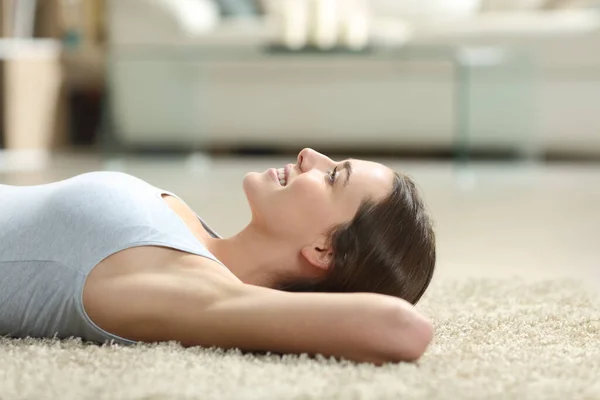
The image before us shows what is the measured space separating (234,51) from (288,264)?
135 inches

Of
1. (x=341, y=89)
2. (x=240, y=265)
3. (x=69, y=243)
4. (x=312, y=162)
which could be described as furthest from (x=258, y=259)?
(x=341, y=89)

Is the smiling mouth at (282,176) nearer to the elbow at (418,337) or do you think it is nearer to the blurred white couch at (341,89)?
the elbow at (418,337)

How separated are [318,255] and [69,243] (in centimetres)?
32

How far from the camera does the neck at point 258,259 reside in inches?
51.0

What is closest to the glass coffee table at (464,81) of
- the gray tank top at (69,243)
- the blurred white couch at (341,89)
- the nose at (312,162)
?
the blurred white couch at (341,89)

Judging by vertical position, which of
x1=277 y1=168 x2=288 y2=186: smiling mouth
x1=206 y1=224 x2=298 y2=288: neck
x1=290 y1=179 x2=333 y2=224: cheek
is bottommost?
x1=206 y1=224 x2=298 y2=288: neck

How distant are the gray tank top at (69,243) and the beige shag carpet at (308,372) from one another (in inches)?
1.3

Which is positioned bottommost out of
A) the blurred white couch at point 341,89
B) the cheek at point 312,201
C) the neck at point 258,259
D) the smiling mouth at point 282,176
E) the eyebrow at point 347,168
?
the blurred white couch at point 341,89

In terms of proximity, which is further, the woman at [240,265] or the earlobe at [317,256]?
the earlobe at [317,256]

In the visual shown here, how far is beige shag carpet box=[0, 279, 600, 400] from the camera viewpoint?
0.98 metres

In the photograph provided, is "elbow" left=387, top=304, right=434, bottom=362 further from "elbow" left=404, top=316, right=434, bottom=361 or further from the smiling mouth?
the smiling mouth

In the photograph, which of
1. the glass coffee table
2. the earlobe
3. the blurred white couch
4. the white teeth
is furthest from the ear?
the blurred white couch

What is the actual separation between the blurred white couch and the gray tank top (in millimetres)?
3581

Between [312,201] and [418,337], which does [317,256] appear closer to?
[312,201]
